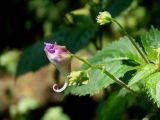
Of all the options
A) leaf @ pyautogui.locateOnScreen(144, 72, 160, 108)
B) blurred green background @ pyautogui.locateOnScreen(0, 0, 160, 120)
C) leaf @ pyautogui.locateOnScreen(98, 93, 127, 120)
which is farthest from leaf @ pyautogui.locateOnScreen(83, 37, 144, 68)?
blurred green background @ pyautogui.locateOnScreen(0, 0, 160, 120)

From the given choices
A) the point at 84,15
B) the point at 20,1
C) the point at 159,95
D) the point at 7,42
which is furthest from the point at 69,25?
the point at 7,42

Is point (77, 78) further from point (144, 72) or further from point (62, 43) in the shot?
point (62, 43)

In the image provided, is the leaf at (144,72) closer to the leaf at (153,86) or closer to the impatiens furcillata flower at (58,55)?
the leaf at (153,86)

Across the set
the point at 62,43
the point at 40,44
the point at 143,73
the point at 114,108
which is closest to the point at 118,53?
the point at 143,73

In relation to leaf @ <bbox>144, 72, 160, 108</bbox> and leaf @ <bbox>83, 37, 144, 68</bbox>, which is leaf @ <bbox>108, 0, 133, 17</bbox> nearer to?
leaf @ <bbox>83, 37, 144, 68</bbox>

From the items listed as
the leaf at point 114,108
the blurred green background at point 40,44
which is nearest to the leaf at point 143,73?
the leaf at point 114,108

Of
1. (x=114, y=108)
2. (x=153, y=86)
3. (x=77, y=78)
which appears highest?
(x=77, y=78)

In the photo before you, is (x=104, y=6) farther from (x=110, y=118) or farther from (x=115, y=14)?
(x=110, y=118)
